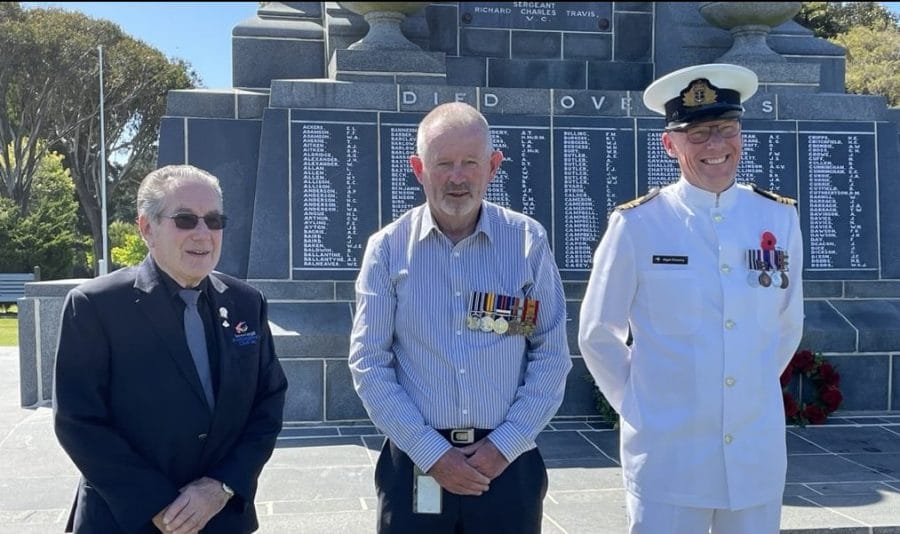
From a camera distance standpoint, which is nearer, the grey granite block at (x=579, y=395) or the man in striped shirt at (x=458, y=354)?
the man in striped shirt at (x=458, y=354)

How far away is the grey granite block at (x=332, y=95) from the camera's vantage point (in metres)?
6.53

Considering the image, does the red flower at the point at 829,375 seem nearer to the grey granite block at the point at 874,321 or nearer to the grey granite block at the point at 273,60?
the grey granite block at the point at 874,321

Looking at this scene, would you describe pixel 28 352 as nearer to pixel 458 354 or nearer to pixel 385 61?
pixel 385 61

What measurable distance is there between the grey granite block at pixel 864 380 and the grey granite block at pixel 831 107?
217 cm

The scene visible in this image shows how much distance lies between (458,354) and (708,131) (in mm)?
1018

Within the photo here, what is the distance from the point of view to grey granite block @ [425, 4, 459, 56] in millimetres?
8172

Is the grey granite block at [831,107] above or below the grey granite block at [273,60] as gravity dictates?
below

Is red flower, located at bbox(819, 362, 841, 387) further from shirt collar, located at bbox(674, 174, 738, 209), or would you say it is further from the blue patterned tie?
the blue patterned tie

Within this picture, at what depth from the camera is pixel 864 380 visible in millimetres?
6473

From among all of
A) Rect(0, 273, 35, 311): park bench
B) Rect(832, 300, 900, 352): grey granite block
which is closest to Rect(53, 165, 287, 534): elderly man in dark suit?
Rect(832, 300, 900, 352): grey granite block

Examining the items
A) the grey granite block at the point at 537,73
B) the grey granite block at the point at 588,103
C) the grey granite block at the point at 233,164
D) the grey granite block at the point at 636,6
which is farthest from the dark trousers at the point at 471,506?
the grey granite block at the point at 636,6

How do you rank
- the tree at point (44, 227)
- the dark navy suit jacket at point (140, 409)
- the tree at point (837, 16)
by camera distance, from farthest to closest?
the tree at point (44, 227) → the tree at point (837, 16) → the dark navy suit jacket at point (140, 409)

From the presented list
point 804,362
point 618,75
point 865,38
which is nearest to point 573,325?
point 804,362

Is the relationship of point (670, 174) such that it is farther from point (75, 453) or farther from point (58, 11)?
point (58, 11)
